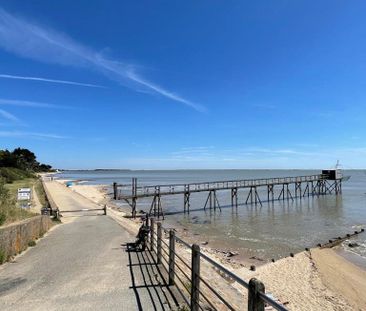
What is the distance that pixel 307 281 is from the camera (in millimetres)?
13820

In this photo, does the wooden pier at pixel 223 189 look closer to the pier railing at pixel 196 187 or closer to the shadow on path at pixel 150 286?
the pier railing at pixel 196 187

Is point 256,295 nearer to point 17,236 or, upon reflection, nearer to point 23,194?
point 17,236

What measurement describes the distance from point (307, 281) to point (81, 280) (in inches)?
381

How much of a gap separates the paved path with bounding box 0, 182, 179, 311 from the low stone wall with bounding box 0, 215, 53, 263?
30cm

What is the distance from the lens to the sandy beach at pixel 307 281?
11.1 m

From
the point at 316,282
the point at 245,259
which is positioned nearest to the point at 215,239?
the point at 245,259

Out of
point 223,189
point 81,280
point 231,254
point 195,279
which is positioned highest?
point 223,189

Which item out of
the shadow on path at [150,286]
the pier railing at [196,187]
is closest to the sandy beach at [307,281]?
the shadow on path at [150,286]

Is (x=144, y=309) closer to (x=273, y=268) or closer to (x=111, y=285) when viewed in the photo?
(x=111, y=285)

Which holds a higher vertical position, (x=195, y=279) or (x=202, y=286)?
(x=195, y=279)

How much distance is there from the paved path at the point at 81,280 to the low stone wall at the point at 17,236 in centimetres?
30

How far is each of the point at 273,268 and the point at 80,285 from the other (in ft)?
33.8

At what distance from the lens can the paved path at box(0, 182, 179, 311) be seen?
6203 millimetres

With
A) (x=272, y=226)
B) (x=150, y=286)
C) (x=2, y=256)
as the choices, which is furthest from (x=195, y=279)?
(x=272, y=226)
